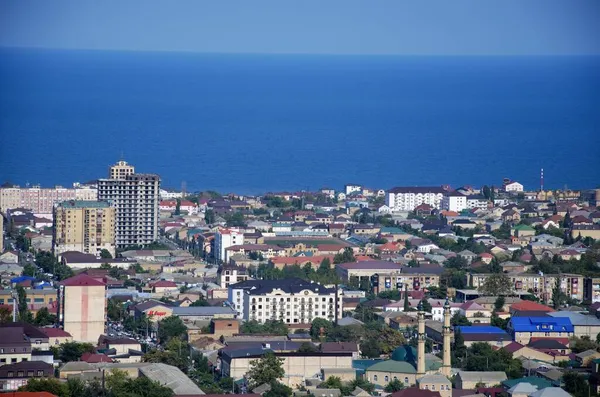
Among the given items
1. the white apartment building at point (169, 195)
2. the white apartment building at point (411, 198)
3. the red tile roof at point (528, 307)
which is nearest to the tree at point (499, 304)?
the red tile roof at point (528, 307)

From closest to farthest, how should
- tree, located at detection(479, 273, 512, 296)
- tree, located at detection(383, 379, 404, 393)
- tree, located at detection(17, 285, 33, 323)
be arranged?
tree, located at detection(383, 379, 404, 393) < tree, located at detection(17, 285, 33, 323) < tree, located at detection(479, 273, 512, 296)

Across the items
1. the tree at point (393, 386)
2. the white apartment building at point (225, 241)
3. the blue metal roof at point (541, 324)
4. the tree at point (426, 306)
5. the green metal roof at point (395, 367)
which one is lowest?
the tree at point (393, 386)

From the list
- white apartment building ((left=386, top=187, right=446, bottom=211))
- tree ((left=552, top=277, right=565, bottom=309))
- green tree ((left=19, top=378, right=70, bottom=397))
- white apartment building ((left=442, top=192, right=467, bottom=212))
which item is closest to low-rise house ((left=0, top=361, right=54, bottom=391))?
green tree ((left=19, top=378, right=70, bottom=397))

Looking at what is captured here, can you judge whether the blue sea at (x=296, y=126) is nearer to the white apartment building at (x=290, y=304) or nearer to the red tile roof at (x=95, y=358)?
the white apartment building at (x=290, y=304)

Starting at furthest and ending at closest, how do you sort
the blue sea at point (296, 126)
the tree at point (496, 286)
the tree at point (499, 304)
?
the blue sea at point (296, 126) → the tree at point (496, 286) → the tree at point (499, 304)

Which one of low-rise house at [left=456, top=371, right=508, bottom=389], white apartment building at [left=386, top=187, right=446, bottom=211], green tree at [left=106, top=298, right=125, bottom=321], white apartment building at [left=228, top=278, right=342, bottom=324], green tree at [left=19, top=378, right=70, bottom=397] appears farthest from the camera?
white apartment building at [left=386, top=187, right=446, bottom=211]

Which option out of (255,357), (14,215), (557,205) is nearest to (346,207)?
(557,205)

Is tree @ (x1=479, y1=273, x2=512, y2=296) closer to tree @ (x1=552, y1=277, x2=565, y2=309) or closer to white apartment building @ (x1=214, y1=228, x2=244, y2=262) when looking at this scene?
tree @ (x1=552, y1=277, x2=565, y2=309)
